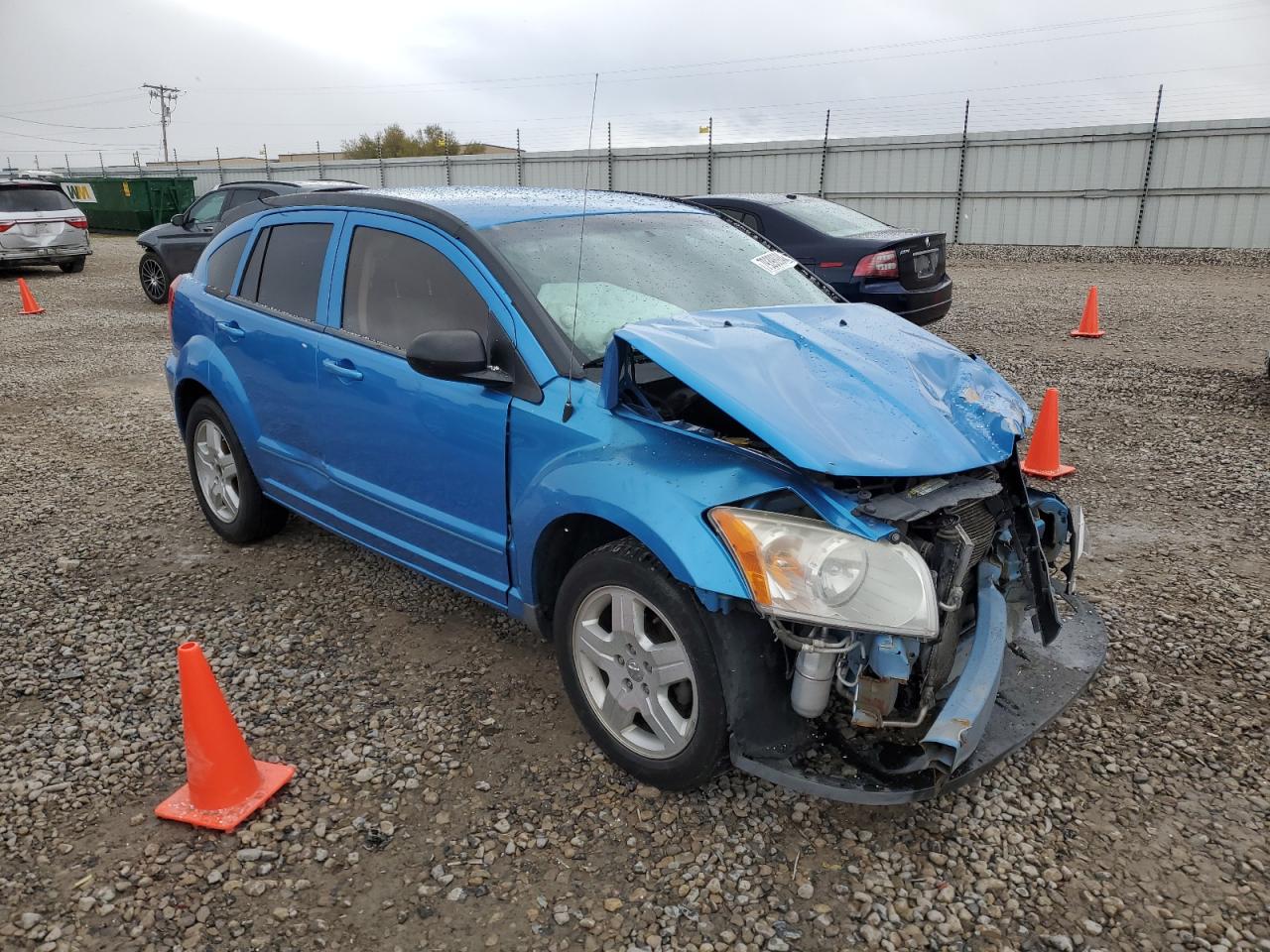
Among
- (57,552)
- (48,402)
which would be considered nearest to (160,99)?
(48,402)

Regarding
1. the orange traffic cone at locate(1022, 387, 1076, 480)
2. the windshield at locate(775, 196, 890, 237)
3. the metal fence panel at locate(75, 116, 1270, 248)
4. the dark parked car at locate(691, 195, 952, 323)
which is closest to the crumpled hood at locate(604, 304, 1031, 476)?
the orange traffic cone at locate(1022, 387, 1076, 480)

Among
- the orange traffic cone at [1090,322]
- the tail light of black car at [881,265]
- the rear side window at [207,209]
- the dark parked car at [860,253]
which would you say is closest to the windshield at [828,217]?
the dark parked car at [860,253]

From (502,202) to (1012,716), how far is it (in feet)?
8.78

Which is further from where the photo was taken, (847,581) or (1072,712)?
(1072,712)

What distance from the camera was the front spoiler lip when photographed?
2418 millimetres

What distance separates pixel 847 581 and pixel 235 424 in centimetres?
331

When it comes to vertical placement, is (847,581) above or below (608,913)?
above

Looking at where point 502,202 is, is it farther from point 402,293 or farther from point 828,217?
point 828,217

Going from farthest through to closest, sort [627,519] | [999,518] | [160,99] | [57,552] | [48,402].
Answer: [160,99], [48,402], [57,552], [999,518], [627,519]

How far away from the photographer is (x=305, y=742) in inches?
123

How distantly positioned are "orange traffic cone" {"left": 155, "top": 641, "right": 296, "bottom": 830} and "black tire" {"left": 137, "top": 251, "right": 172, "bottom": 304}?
12.4 metres

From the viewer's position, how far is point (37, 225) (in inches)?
659

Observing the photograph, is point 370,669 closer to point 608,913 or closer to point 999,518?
point 608,913

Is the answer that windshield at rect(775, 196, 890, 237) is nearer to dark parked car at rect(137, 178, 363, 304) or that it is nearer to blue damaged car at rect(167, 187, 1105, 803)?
blue damaged car at rect(167, 187, 1105, 803)
